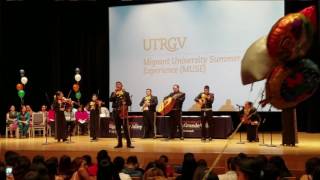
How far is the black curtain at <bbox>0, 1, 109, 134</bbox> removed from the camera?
17.1 metres

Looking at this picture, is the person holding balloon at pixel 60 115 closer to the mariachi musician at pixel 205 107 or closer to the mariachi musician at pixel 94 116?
the mariachi musician at pixel 94 116

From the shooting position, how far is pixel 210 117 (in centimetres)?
1272

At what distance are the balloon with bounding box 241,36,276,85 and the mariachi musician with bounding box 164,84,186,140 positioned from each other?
30.3 feet

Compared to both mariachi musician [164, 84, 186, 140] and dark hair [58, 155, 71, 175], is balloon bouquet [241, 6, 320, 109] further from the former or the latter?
mariachi musician [164, 84, 186, 140]

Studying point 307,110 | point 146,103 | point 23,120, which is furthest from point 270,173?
point 23,120

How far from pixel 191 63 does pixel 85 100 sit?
175 inches

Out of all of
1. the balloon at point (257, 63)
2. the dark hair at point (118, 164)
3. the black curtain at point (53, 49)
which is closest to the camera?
the balloon at point (257, 63)

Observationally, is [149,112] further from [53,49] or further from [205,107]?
[53,49]

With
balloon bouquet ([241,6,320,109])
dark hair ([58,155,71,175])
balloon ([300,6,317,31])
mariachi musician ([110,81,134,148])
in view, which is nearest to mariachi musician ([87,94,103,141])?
mariachi musician ([110,81,134,148])

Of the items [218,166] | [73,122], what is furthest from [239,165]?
[73,122]

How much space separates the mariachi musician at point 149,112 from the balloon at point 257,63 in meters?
9.74

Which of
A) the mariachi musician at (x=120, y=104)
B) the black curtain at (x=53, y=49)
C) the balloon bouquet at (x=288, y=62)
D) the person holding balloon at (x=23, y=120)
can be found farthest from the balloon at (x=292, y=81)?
the black curtain at (x=53, y=49)

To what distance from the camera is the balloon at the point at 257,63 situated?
3.57m

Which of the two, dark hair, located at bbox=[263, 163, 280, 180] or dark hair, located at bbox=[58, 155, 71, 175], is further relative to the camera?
dark hair, located at bbox=[58, 155, 71, 175]
